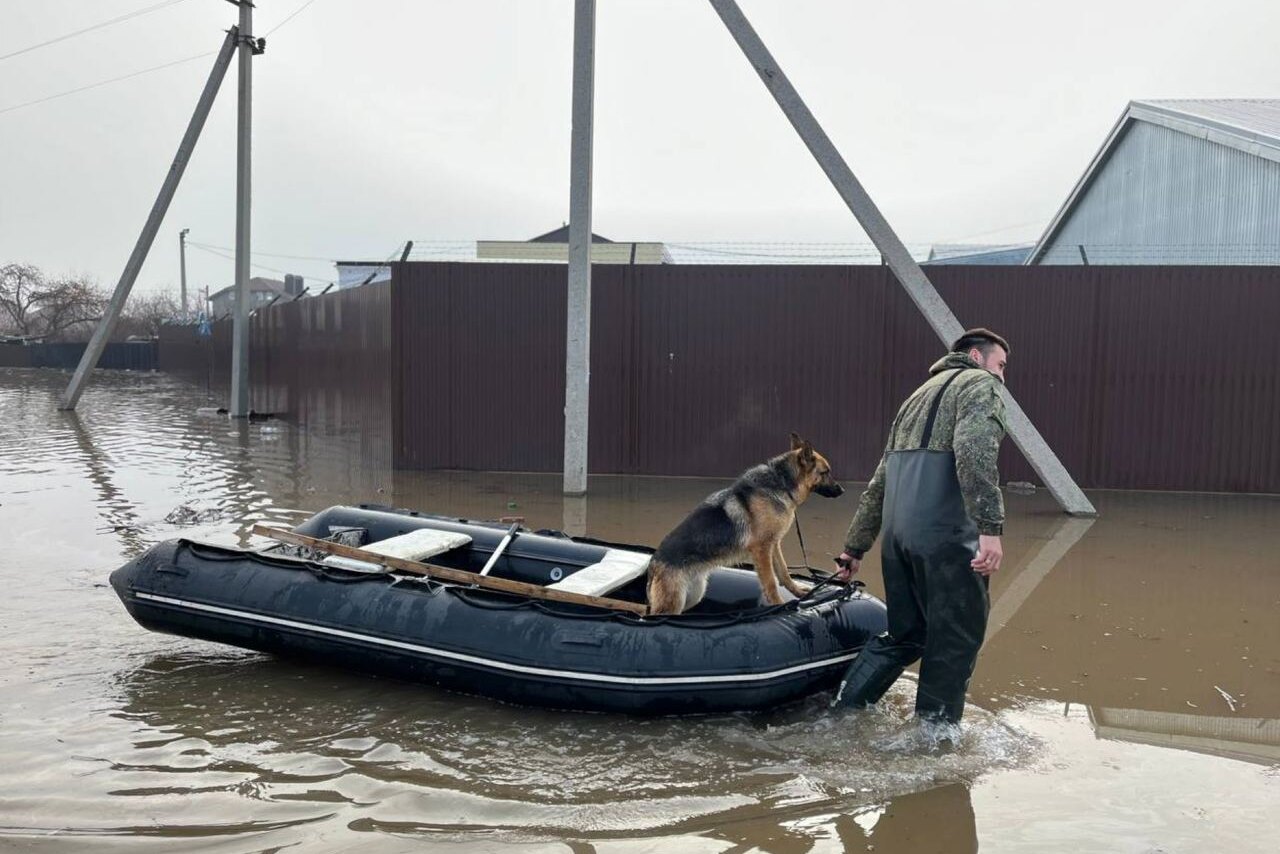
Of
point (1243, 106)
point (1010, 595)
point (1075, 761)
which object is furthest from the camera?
point (1243, 106)

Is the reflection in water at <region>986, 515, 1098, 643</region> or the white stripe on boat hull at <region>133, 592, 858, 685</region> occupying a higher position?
the white stripe on boat hull at <region>133, 592, 858, 685</region>

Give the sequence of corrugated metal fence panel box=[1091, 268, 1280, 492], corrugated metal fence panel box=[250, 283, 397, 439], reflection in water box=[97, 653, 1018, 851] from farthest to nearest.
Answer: corrugated metal fence panel box=[250, 283, 397, 439] → corrugated metal fence panel box=[1091, 268, 1280, 492] → reflection in water box=[97, 653, 1018, 851]

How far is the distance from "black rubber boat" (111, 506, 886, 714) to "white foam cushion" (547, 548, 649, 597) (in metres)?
0.01

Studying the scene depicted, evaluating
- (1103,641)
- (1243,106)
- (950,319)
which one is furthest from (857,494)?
(1243,106)

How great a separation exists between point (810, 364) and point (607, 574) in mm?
7455

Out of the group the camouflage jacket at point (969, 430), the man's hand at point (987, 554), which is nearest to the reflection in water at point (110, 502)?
the camouflage jacket at point (969, 430)

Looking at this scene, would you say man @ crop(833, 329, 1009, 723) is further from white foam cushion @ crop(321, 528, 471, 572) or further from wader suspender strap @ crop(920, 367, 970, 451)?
white foam cushion @ crop(321, 528, 471, 572)

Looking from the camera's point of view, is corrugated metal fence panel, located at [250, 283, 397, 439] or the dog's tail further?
corrugated metal fence panel, located at [250, 283, 397, 439]

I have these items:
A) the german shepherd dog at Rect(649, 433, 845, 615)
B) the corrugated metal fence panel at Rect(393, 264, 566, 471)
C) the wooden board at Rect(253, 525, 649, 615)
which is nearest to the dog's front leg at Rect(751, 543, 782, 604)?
the german shepherd dog at Rect(649, 433, 845, 615)

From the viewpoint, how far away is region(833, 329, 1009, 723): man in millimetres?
4277

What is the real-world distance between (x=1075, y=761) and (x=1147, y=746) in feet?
1.45

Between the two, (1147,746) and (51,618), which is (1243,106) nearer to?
(1147,746)

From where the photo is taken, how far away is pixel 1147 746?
4535 mm

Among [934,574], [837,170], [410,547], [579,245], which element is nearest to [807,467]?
[934,574]
